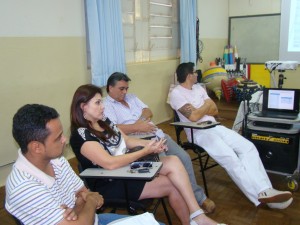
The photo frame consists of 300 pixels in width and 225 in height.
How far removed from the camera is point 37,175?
1088 millimetres

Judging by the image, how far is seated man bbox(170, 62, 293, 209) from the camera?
2.20 m

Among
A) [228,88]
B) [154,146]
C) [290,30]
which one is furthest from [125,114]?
[228,88]

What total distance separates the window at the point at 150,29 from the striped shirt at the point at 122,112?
1.55 metres

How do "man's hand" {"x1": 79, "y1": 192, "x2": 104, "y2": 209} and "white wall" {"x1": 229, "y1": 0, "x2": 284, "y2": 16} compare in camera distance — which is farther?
"white wall" {"x1": 229, "y1": 0, "x2": 284, "y2": 16}

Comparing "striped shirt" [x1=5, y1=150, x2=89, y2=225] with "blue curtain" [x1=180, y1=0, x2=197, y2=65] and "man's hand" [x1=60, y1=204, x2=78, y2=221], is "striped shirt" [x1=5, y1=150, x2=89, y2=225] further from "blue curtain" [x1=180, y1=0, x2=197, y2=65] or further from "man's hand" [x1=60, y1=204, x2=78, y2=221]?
"blue curtain" [x1=180, y1=0, x2=197, y2=65]

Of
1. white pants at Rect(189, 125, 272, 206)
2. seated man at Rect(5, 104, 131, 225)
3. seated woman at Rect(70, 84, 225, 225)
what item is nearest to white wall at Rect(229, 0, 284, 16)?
white pants at Rect(189, 125, 272, 206)

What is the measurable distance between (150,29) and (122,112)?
2.30 metres

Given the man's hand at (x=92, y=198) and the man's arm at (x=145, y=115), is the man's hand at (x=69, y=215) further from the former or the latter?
the man's arm at (x=145, y=115)

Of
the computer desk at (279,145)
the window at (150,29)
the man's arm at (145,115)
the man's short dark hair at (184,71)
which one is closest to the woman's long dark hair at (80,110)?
the man's arm at (145,115)

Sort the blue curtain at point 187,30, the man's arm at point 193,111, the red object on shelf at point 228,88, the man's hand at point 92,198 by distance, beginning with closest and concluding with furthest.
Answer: the man's hand at point 92,198, the man's arm at point 193,111, the blue curtain at point 187,30, the red object on shelf at point 228,88

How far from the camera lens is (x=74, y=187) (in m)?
1.36

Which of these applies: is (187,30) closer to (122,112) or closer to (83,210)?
(122,112)

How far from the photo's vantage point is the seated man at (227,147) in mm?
2203

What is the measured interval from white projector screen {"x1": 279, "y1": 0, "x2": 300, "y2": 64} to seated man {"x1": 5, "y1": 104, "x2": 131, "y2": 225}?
13.5 feet
